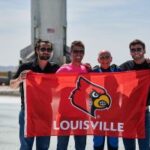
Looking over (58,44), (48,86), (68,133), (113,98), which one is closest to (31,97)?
(48,86)

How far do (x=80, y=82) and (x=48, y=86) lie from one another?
19.0 inches

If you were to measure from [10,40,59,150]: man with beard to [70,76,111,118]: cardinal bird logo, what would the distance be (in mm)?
480

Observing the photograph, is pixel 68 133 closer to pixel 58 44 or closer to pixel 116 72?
pixel 116 72

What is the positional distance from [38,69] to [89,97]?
0.88 metres

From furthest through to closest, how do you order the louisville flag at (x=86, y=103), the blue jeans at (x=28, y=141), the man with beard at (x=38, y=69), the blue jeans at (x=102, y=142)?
the blue jeans at (x=102, y=142), the louisville flag at (x=86, y=103), the blue jeans at (x=28, y=141), the man with beard at (x=38, y=69)

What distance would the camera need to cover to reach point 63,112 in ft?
23.5

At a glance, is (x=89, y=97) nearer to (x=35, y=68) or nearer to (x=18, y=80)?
(x=35, y=68)

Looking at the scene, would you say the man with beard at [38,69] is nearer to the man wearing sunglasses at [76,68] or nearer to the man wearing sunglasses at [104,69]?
the man wearing sunglasses at [76,68]

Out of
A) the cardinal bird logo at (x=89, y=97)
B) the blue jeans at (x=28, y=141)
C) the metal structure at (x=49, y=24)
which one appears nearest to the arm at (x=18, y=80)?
the blue jeans at (x=28, y=141)

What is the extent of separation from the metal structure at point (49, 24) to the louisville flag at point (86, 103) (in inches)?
867

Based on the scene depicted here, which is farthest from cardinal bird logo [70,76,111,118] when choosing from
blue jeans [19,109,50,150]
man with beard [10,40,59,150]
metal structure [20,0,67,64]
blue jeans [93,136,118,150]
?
metal structure [20,0,67,64]

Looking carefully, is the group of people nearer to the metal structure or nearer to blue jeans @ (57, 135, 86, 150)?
blue jeans @ (57, 135, 86, 150)

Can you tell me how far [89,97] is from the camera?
721cm

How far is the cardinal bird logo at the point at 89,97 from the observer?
7148 millimetres
